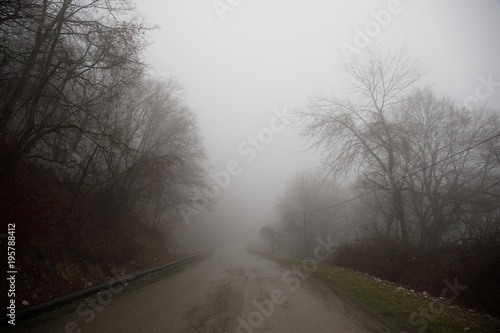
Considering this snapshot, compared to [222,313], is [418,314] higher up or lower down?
lower down

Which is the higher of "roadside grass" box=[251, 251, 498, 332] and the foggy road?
the foggy road

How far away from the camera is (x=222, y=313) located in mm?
4906

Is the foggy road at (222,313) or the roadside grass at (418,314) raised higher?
the foggy road at (222,313)

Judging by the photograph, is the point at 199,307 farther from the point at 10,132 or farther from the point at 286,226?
A: the point at 286,226

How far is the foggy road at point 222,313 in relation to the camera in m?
4.17

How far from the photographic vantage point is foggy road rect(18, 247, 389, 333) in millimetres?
4168

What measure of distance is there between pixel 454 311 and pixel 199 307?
6.02 meters

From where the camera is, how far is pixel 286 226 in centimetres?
3925

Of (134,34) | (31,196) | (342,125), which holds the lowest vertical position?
(31,196)

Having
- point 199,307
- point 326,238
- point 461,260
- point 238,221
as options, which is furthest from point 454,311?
point 238,221

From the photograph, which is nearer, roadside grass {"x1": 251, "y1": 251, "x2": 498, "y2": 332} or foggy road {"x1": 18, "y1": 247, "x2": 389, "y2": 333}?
foggy road {"x1": 18, "y1": 247, "x2": 389, "y2": 333}

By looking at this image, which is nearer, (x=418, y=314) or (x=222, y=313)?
(x=222, y=313)

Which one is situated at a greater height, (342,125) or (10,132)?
(342,125)

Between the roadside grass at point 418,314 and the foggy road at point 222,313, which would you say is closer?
the foggy road at point 222,313
